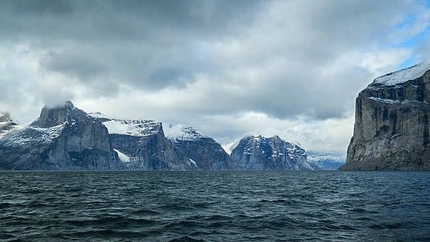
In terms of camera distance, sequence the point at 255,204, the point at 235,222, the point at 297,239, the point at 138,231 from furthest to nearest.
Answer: the point at 255,204 → the point at 235,222 → the point at 138,231 → the point at 297,239

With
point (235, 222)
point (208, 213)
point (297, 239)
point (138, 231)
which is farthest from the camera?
point (208, 213)

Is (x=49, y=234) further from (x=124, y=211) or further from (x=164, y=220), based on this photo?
(x=124, y=211)

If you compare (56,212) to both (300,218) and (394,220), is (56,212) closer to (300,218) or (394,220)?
(300,218)

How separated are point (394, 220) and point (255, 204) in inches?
638

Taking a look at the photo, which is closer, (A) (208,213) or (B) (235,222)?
(B) (235,222)

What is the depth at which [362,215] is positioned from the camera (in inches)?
1437

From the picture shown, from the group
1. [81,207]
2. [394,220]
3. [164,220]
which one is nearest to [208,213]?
[164,220]

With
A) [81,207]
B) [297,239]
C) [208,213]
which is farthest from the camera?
[81,207]

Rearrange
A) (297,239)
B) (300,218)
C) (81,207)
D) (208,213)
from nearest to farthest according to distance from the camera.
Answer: (297,239), (300,218), (208,213), (81,207)

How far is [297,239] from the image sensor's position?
1011 inches

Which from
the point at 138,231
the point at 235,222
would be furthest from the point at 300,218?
the point at 138,231

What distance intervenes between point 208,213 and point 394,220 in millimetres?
17131

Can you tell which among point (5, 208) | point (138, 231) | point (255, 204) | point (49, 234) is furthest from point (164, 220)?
point (5, 208)

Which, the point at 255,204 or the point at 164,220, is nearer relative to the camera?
the point at 164,220
